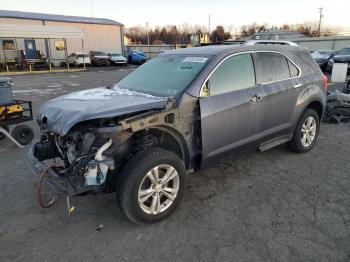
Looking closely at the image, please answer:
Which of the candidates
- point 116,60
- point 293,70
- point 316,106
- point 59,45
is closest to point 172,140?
point 293,70

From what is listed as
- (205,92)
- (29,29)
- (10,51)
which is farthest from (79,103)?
(10,51)

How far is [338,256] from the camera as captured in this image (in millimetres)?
2723

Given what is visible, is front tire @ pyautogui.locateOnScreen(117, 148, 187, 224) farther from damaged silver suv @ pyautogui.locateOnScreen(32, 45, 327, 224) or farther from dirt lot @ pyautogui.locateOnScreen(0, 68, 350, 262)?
dirt lot @ pyautogui.locateOnScreen(0, 68, 350, 262)

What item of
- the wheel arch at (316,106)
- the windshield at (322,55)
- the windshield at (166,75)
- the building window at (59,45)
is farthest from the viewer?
the building window at (59,45)

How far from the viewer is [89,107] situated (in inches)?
125

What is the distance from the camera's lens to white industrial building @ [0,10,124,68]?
25386mm

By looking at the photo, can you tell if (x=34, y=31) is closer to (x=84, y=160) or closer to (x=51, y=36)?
(x=51, y=36)

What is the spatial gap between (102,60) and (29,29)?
8568mm

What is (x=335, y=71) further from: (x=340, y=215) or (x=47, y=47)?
(x=47, y=47)

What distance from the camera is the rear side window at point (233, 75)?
3732mm

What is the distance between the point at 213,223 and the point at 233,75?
1.82 metres

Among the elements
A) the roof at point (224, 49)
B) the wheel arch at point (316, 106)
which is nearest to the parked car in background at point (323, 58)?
the wheel arch at point (316, 106)

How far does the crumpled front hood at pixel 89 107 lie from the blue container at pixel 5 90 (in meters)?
2.42

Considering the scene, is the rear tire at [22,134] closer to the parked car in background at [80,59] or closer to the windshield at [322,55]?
the windshield at [322,55]
